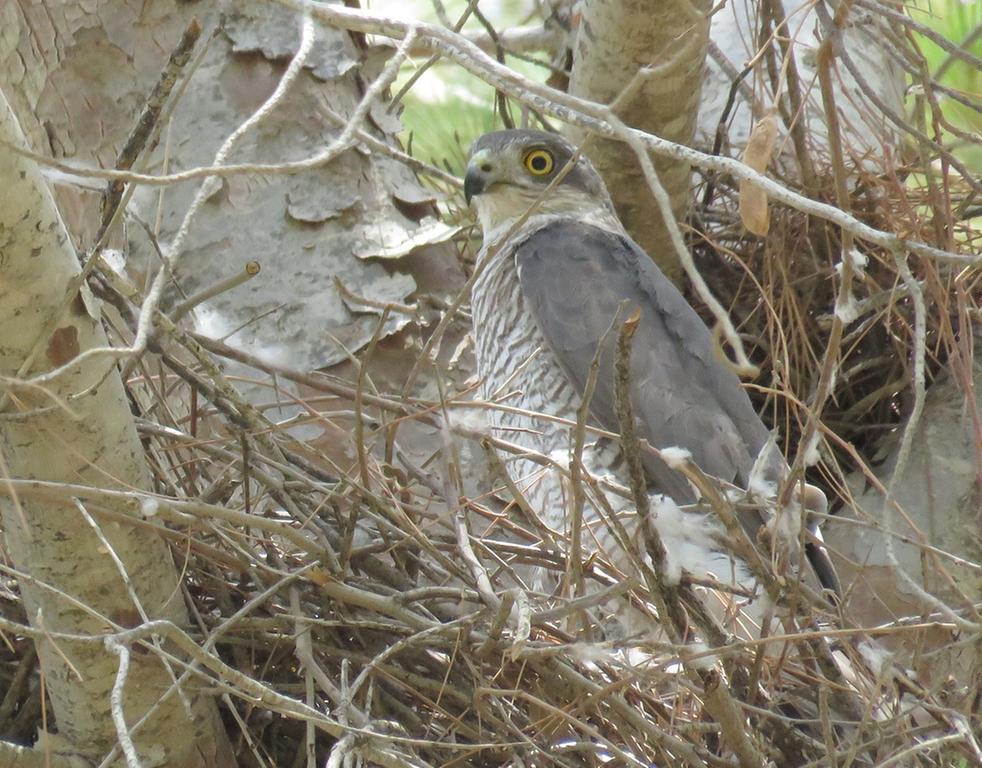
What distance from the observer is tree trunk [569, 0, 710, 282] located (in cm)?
330

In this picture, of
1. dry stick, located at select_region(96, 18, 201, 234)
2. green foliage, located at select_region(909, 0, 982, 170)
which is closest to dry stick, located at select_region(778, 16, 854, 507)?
dry stick, located at select_region(96, 18, 201, 234)

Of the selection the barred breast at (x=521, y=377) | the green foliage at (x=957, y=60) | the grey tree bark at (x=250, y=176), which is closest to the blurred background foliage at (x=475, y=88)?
the green foliage at (x=957, y=60)

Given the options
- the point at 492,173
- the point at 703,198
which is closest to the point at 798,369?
the point at 703,198

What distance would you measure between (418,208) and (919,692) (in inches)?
78.2

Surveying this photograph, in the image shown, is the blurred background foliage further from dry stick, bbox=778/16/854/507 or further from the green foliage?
dry stick, bbox=778/16/854/507

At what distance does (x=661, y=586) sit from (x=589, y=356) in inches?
55.1

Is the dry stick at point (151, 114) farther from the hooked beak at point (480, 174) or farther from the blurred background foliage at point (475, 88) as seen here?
the blurred background foliage at point (475, 88)

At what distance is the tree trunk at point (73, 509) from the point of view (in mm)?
1845

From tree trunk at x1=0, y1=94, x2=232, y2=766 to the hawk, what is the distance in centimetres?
101

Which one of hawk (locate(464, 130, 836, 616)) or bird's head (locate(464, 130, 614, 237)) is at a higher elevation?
bird's head (locate(464, 130, 614, 237))

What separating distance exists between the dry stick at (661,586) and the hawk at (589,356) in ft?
2.94

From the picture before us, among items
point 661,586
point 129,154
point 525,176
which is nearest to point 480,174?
point 525,176

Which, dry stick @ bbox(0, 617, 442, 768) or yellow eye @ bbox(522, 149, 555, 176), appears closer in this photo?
dry stick @ bbox(0, 617, 442, 768)

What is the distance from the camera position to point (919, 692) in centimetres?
209
